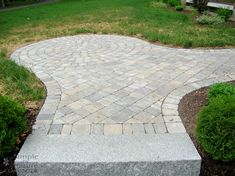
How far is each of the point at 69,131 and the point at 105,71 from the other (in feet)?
6.67

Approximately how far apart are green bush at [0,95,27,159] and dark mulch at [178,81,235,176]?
1.75m

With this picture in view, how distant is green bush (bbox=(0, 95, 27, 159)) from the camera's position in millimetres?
2714

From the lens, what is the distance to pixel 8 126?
110 inches

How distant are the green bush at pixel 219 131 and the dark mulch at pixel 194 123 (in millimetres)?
124

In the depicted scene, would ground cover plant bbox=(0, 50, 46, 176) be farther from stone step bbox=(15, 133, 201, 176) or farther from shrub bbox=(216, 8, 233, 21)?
shrub bbox=(216, 8, 233, 21)

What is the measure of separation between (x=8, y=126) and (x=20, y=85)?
5.35 ft

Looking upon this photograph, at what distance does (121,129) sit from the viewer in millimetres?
3242

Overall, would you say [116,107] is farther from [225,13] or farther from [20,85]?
[225,13]

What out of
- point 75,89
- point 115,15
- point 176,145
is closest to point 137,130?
point 176,145

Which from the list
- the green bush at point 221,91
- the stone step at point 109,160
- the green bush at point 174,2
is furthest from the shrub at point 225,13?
the stone step at point 109,160

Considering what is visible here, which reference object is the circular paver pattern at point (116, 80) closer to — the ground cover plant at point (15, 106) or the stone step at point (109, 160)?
the ground cover plant at point (15, 106)

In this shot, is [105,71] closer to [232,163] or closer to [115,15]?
[232,163]

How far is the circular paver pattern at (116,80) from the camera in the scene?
338 cm

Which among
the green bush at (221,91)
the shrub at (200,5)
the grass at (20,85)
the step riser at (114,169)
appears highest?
the shrub at (200,5)
